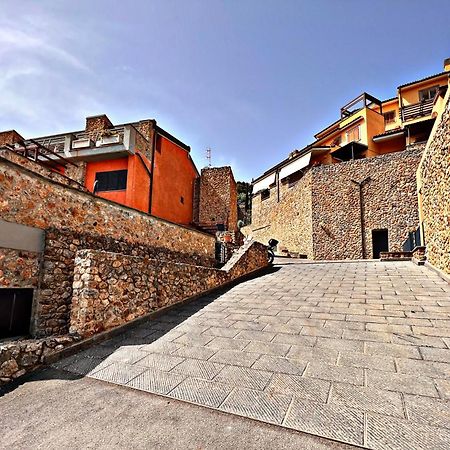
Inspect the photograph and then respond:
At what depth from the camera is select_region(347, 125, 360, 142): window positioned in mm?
23734

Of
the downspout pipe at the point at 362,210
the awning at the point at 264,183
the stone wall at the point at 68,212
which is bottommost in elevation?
the stone wall at the point at 68,212

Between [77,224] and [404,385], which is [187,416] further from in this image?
[77,224]

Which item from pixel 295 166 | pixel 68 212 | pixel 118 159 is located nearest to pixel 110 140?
pixel 118 159

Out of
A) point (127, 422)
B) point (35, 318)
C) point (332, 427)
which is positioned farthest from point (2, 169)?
point (332, 427)

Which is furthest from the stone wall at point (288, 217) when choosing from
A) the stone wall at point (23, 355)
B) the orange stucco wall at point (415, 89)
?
the stone wall at point (23, 355)

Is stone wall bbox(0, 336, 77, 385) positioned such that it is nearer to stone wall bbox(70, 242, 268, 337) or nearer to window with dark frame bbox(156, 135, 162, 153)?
stone wall bbox(70, 242, 268, 337)

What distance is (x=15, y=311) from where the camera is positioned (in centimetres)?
492

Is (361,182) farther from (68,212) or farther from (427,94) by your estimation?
(68,212)

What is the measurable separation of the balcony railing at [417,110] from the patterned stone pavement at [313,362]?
2164 cm

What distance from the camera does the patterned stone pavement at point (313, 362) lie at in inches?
91.4

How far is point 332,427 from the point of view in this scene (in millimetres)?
2227

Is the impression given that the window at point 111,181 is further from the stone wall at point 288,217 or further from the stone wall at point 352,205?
the stone wall at point 352,205

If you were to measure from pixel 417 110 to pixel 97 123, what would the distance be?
24.4 metres

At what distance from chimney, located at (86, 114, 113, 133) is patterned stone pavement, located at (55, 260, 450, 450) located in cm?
1250
